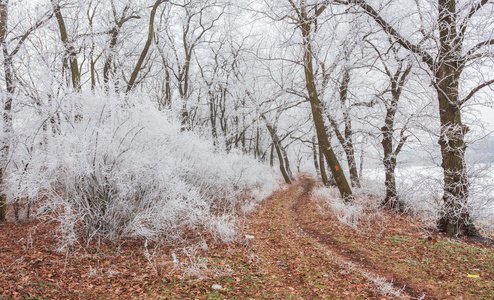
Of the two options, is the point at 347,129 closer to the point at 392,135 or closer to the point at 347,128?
the point at 347,128

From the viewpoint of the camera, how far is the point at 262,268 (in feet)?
15.3

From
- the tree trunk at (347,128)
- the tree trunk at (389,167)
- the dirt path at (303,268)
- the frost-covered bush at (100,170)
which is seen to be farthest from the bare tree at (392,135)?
the frost-covered bush at (100,170)

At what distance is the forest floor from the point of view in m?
3.72

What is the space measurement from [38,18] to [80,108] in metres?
3.37

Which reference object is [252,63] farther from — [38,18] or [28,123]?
[28,123]

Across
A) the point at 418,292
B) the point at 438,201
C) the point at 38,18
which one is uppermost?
the point at 38,18

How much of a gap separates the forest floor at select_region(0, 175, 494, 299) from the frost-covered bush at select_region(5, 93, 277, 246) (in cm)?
50

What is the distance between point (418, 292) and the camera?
12.5 ft

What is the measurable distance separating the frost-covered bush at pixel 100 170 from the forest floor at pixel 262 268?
19.5 inches

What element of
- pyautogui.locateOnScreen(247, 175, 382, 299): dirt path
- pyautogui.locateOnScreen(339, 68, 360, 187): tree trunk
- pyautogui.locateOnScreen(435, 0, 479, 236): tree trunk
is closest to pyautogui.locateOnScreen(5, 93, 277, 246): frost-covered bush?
pyautogui.locateOnScreen(247, 175, 382, 299): dirt path

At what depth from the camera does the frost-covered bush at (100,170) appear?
16.8 feet

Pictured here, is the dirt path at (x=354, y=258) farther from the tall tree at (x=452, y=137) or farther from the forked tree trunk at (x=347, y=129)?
the forked tree trunk at (x=347, y=129)

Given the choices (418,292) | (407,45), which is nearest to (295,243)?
(418,292)

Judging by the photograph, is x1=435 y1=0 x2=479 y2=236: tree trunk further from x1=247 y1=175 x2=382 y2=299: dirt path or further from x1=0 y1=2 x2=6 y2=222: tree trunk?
x1=0 y1=2 x2=6 y2=222: tree trunk
